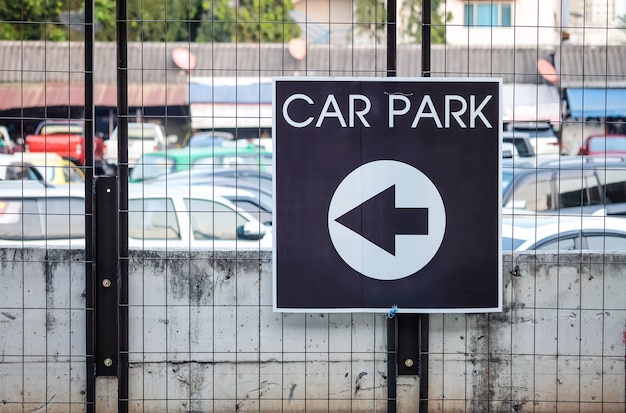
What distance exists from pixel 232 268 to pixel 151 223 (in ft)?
2.21

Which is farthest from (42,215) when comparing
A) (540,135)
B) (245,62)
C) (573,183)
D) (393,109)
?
(573,183)

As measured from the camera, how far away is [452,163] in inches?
235

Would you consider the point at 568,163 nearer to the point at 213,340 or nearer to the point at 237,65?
the point at 237,65

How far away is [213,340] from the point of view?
6.12 meters

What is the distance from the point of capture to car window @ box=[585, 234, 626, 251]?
6.25m

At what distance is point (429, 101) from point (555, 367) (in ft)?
7.02

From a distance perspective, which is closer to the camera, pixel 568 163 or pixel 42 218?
pixel 42 218

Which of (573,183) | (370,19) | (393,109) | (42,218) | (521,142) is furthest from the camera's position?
(521,142)

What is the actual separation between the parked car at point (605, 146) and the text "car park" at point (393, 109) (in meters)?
1.19

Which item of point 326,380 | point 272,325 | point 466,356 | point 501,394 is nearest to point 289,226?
point 272,325

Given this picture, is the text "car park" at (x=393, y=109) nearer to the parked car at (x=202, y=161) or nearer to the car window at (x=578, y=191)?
the parked car at (x=202, y=161)

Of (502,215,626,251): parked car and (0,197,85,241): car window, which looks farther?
(502,215,626,251): parked car

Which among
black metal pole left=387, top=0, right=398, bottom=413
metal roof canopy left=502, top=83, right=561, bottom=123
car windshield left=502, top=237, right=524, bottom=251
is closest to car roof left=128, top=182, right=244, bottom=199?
black metal pole left=387, top=0, right=398, bottom=413

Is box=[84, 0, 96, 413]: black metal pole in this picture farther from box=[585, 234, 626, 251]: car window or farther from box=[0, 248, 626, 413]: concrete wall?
box=[585, 234, 626, 251]: car window
